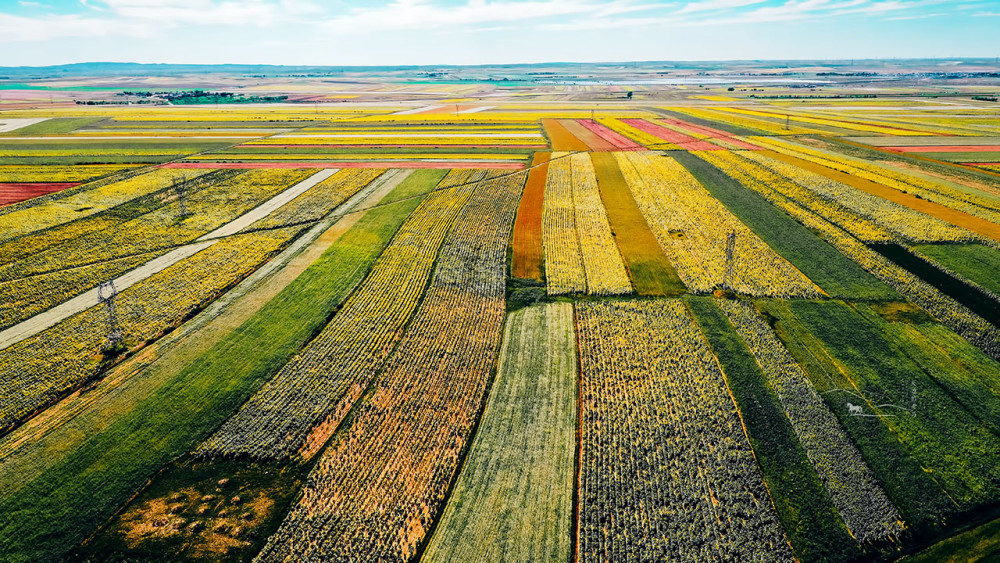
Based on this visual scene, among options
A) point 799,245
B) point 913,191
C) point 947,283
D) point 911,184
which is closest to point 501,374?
point 799,245

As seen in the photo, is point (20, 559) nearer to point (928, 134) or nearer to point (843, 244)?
point (843, 244)

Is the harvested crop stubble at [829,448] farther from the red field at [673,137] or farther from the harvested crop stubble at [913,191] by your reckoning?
the red field at [673,137]

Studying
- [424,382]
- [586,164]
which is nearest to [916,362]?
[424,382]

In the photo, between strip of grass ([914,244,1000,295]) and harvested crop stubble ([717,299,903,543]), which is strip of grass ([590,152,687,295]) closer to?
harvested crop stubble ([717,299,903,543])

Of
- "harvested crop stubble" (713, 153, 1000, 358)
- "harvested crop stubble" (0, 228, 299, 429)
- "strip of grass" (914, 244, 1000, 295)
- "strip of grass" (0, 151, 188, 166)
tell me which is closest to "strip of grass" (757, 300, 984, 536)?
"harvested crop stubble" (713, 153, 1000, 358)

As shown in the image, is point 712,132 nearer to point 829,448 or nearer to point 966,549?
point 829,448
